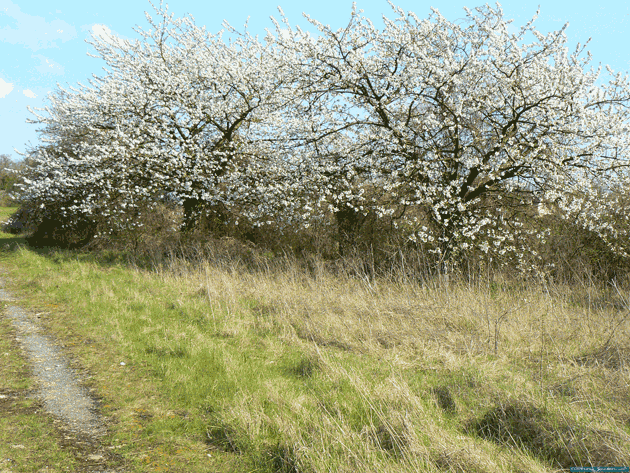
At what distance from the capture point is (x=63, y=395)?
5.71 metres

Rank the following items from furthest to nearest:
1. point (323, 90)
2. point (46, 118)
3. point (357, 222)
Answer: point (46, 118), point (357, 222), point (323, 90)

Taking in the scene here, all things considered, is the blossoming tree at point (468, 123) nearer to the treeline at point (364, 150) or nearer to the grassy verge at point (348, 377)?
the treeline at point (364, 150)

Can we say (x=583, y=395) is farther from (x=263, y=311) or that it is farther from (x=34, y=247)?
(x=34, y=247)

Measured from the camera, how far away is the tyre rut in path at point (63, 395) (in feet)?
14.7

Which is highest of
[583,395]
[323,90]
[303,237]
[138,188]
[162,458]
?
[323,90]

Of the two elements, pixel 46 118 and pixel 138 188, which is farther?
pixel 46 118

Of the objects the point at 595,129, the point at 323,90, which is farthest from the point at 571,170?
the point at 323,90

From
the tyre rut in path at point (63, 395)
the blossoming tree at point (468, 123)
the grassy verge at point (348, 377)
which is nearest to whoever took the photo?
the grassy verge at point (348, 377)

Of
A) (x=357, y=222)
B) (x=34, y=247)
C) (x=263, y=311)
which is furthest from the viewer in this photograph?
(x=34, y=247)

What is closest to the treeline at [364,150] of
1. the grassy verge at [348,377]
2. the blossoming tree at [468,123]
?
the blossoming tree at [468,123]

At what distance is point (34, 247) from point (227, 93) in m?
10.7

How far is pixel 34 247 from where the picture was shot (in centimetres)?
1866

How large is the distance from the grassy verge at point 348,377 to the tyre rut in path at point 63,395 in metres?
0.18

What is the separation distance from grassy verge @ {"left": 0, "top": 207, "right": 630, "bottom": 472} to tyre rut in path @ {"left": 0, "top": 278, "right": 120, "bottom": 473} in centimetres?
18
